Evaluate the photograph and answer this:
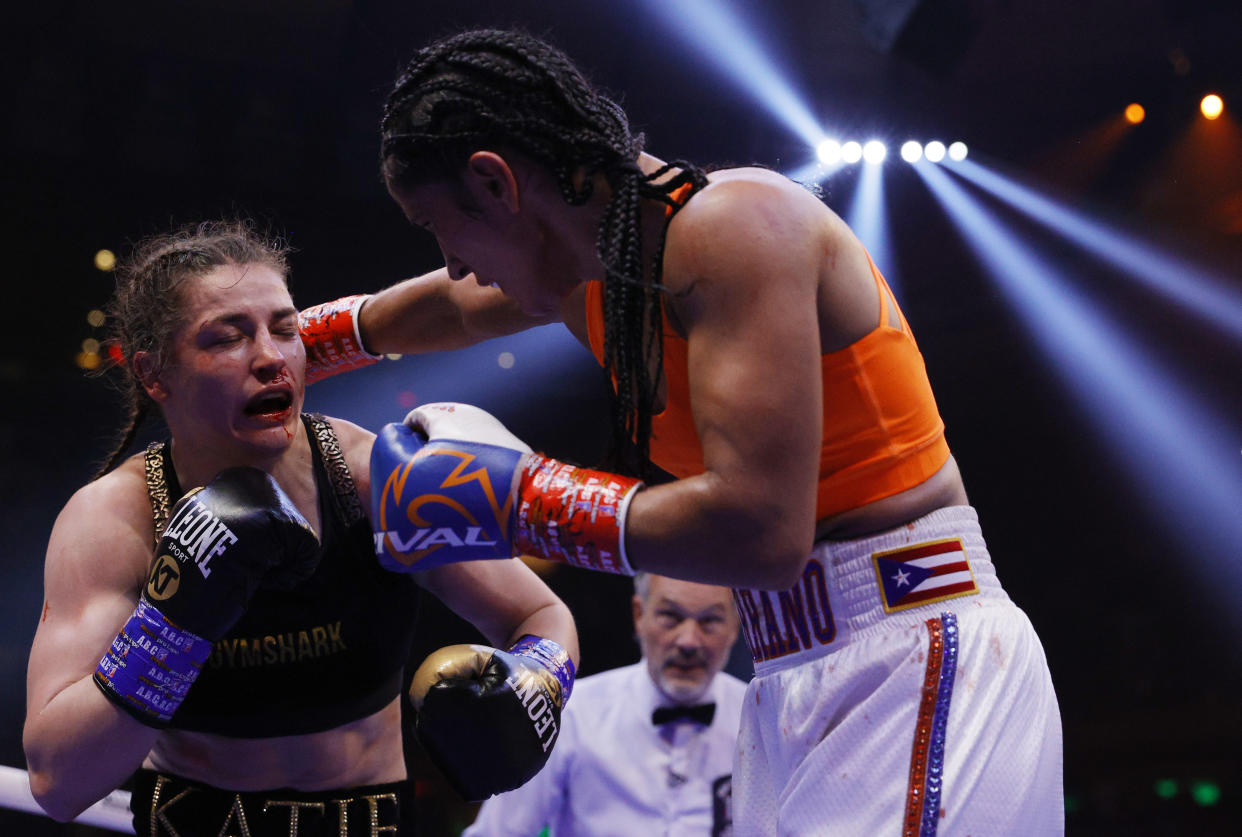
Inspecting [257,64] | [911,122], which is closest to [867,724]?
[911,122]

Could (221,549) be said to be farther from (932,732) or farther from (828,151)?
(828,151)

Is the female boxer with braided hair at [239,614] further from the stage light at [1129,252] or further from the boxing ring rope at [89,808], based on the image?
the stage light at [1129,252]

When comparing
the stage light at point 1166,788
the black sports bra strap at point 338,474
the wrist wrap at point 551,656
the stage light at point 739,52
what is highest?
the stage light at point 739,52

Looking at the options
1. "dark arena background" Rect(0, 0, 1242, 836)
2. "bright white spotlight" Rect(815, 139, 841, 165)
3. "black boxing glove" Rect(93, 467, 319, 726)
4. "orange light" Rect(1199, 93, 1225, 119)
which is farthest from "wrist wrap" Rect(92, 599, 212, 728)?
"orange light" Rect(1199, 93, 1225, 119)

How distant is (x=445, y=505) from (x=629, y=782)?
2.24m

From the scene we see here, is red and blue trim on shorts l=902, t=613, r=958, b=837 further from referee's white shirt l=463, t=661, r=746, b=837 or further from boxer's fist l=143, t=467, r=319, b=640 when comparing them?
referee's white shirt l=463, t=661, r=746, b=837

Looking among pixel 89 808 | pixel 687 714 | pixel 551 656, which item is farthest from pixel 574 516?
pixel 687 714

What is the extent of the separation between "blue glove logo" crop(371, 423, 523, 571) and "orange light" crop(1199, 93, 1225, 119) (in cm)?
433

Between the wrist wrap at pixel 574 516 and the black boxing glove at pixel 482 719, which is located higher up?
the wrist wrap at pixel 574 516

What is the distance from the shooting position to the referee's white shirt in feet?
10.4

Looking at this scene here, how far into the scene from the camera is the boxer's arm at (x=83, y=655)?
139cm

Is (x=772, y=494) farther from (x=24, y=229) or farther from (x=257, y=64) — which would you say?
(x=24, y=229)

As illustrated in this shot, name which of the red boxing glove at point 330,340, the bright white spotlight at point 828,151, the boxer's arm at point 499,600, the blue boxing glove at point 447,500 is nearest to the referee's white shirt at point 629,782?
the boxer's arm at point 499,600

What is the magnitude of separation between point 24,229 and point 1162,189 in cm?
504
